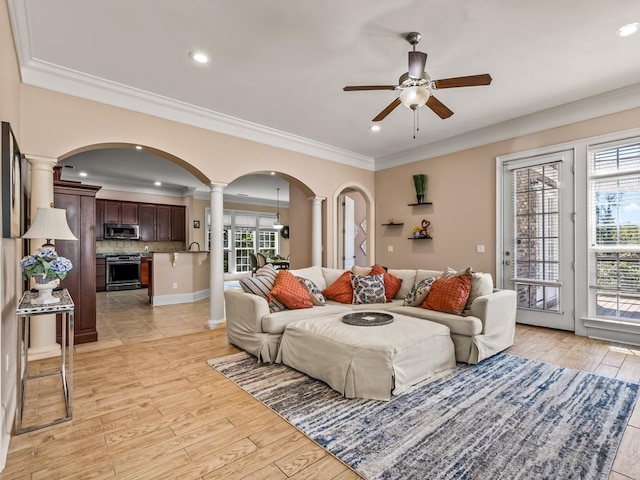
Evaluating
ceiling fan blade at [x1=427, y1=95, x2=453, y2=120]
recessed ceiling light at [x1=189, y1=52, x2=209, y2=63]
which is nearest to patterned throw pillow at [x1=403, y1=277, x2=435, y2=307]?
ceiling fan blade at [x1=427, y1=95, x2=453, y2=120]

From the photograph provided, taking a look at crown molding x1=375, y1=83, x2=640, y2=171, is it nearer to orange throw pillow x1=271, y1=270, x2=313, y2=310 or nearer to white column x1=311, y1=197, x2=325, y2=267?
white column x1=311, y1=197, x2=325, y2=267

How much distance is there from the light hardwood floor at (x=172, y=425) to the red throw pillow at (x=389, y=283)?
1.41 meters

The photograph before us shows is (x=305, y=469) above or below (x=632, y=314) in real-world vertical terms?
below

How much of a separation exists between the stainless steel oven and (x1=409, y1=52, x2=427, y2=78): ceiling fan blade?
8.23 m

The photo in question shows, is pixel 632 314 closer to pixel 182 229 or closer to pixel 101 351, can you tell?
pixel 101 351

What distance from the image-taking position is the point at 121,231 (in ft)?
27.2

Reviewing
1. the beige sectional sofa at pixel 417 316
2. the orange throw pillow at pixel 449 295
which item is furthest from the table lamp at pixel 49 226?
the orange throw pillow at pixel 449 295

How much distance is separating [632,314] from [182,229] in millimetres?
9449

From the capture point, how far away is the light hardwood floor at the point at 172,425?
1675 millimetres

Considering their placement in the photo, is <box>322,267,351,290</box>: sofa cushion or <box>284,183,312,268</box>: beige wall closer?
<box>322,267,351,290</box>: sofa cushion

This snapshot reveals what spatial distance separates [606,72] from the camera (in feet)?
10.9

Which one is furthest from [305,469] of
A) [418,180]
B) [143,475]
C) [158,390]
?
[418,180]

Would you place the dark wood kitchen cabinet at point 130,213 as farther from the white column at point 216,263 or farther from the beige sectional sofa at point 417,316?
the beige sectional sofa at point 417,316

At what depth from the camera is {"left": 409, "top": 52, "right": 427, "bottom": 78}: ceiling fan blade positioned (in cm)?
247
